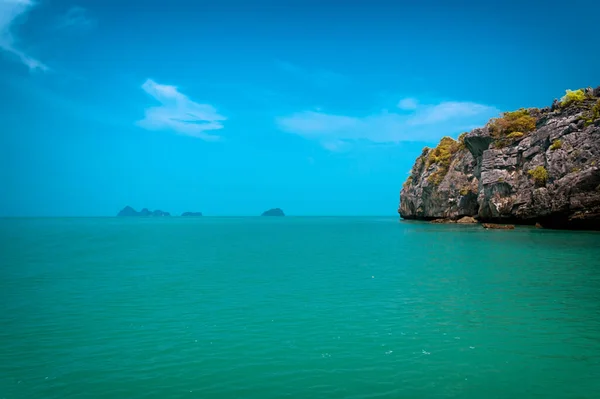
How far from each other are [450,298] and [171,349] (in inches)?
507

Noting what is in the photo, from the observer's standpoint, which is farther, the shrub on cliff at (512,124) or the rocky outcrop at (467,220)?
the rocky outcrop at (467,220)

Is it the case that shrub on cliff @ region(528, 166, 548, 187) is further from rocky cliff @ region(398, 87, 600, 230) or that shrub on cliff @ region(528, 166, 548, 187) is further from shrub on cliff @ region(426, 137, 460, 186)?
shrub on cliff @ region(426, 137, 460, 186)

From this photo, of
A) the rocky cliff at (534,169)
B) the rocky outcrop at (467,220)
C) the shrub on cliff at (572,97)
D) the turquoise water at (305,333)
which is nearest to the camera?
the turquoise water at (305,333)

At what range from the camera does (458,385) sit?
10422 millimetres

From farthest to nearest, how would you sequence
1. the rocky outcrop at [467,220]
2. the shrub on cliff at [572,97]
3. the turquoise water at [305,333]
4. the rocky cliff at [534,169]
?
1. the rocky outcrop at [467,220]
2. the shrub on cliff at [572,97]
3. the rocky cliff at [534,169]
4. the turquoise water at [305,333]

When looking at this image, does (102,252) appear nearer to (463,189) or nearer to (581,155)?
(581,155)

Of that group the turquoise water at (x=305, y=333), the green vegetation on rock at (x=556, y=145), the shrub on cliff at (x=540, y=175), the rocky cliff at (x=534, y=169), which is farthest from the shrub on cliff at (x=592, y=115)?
the turquoise water at (x=305, y=333)

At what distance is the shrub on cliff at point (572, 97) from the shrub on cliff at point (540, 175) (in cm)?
1124

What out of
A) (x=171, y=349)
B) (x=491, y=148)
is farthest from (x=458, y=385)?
(x=491, y=148)

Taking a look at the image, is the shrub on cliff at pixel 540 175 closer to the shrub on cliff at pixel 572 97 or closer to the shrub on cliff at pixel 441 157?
the shrub on cliff at pixel 572 97

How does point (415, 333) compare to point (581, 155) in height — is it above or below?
below

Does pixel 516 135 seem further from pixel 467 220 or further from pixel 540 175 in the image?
pixel 467 220

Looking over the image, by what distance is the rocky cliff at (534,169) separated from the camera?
5766 cm

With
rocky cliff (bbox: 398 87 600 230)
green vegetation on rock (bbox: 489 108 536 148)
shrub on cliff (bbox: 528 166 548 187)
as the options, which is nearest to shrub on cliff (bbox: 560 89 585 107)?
rocky cliff (bbox: 398 87 600 230)
